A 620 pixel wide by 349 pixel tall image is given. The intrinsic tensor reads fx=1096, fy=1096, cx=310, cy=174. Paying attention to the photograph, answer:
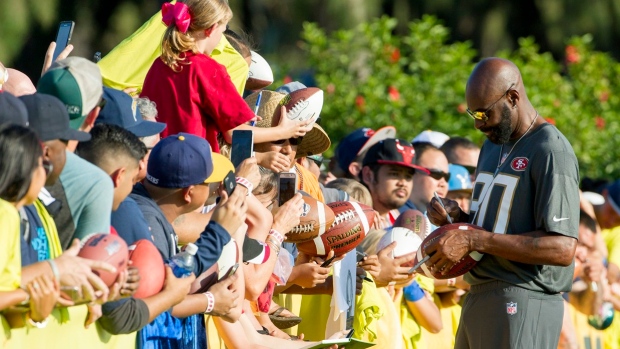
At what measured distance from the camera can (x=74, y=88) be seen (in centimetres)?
442

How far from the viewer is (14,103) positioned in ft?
13.2

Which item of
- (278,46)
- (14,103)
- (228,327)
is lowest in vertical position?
(228,327)

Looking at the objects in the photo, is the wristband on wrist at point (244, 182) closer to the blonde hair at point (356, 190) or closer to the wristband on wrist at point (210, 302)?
the wristband on wrist at point (210, 302)

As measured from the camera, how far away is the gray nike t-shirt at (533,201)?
5.76 m

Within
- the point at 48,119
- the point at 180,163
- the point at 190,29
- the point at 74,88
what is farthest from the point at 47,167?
the point at 190,29

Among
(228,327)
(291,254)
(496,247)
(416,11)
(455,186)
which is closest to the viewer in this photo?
(228,327)

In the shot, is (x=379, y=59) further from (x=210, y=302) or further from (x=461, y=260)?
(x=210, y=302)

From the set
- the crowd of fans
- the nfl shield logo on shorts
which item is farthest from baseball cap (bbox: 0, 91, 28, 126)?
the nfl shield logo on shorts

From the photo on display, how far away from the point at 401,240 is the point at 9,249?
158 inches

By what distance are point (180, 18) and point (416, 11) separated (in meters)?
11.5

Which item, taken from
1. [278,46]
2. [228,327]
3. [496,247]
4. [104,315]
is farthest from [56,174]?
[278,46]

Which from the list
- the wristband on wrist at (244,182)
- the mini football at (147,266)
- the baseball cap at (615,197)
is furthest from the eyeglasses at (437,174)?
the mini football at (147,266)

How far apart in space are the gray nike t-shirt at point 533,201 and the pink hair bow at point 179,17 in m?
1.88

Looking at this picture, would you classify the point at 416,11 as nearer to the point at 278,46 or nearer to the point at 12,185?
the point at 278,46
